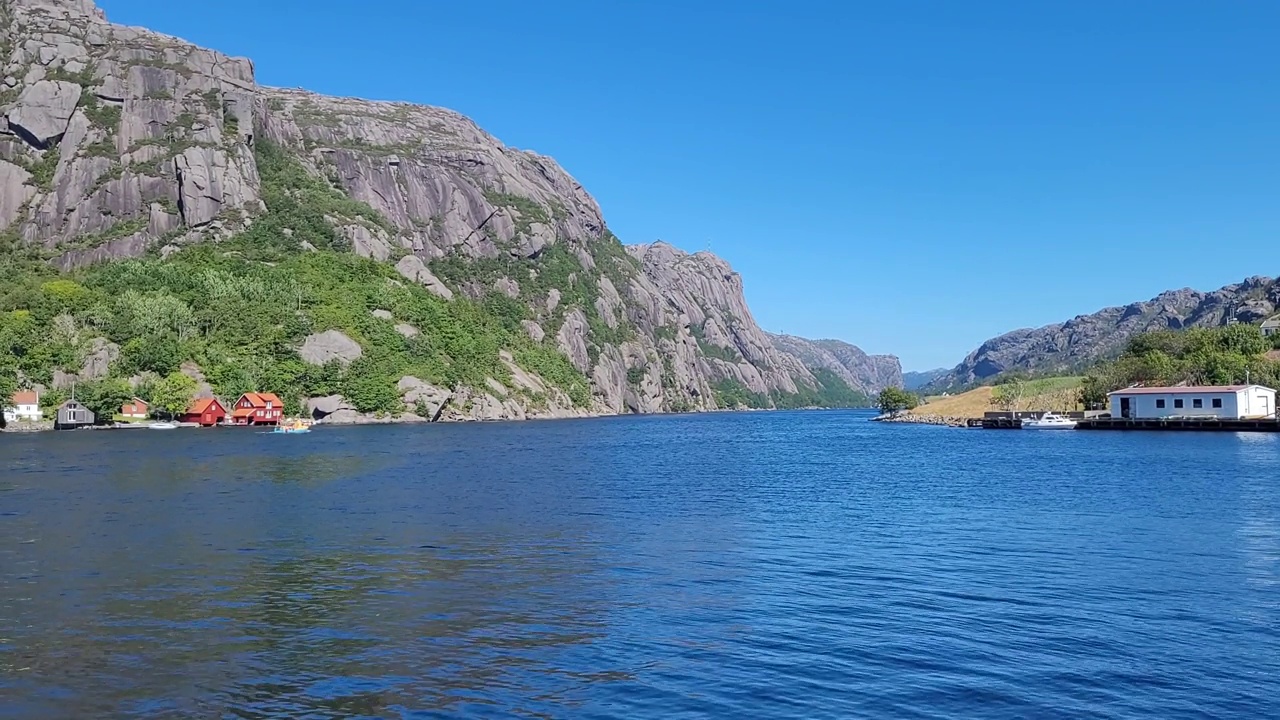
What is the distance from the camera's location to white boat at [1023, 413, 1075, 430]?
161 meters

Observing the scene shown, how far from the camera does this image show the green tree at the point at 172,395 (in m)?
166

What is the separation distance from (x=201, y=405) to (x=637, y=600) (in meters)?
165

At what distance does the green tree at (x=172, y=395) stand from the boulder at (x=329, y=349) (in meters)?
25.2

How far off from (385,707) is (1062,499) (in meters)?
50.8

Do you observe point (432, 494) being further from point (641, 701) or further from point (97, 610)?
point (641, 701)

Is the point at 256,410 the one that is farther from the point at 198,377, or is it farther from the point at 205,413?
the point at 198,377

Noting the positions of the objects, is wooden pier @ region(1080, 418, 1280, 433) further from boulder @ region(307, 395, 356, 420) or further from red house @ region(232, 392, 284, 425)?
red house @ region(232, 392, 284, 425)

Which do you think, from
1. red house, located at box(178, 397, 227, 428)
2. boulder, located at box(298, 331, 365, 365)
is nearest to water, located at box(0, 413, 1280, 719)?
red house, located at box(178, 397, 227, 428)

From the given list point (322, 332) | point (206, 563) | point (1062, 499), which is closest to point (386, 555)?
point (206, 563)

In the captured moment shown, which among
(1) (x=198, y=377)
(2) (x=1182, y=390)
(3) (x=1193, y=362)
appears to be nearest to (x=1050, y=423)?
(2) (x=1182, y=390)

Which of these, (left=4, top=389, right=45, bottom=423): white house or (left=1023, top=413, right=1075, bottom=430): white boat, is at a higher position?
(left=4, top=389, right=45, bottom=423): white house

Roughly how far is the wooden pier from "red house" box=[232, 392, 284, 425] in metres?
145

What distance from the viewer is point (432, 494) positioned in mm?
61469

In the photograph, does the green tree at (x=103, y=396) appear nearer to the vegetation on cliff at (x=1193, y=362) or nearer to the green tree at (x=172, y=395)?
the green tree at (x=172, y=395)
